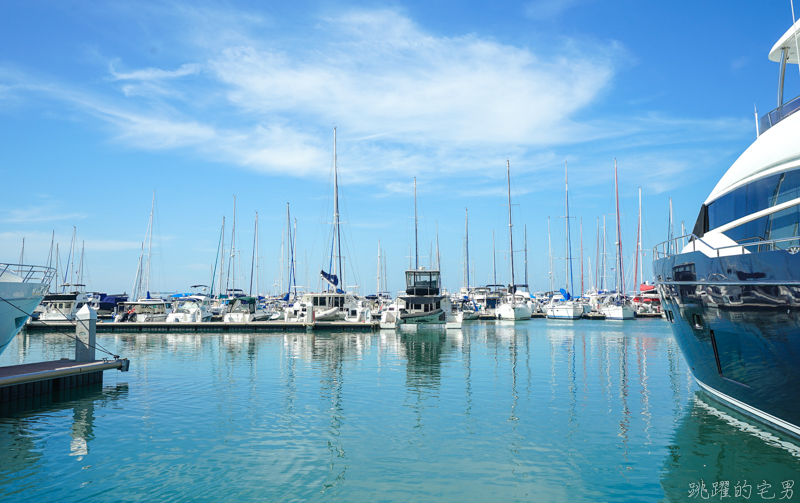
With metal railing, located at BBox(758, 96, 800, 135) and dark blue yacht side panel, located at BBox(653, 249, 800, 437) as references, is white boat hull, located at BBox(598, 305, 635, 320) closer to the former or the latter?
metal railing, located at BBox(758, 96, 800, 135)

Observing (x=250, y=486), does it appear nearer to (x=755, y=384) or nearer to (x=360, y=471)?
(x=360, y=471)

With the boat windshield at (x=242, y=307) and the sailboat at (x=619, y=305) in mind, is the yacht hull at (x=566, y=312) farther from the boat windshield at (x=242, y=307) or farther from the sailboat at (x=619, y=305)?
the boat windshield at (x=242, y=307)

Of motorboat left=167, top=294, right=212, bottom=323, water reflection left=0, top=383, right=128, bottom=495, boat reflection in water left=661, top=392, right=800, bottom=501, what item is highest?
motorboat left=167, top=294, right=212, bottom=323

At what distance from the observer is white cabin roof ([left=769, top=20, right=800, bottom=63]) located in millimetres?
14341

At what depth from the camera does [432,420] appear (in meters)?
14.3

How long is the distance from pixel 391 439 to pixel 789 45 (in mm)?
15054

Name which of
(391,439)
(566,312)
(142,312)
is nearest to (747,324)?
(391,439)

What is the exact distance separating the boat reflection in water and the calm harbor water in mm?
47

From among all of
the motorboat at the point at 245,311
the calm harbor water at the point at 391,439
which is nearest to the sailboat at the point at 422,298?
the motorboat at the point at 245,311

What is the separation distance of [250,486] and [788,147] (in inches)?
493

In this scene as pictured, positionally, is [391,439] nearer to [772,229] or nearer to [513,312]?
[772,229]

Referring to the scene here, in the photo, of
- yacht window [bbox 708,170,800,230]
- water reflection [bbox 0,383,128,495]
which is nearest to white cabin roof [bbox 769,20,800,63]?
yacht window [bbox 708,170,800,230]

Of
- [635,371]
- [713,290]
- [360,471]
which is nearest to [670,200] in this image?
[635,371]

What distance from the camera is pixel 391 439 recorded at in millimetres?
12422
